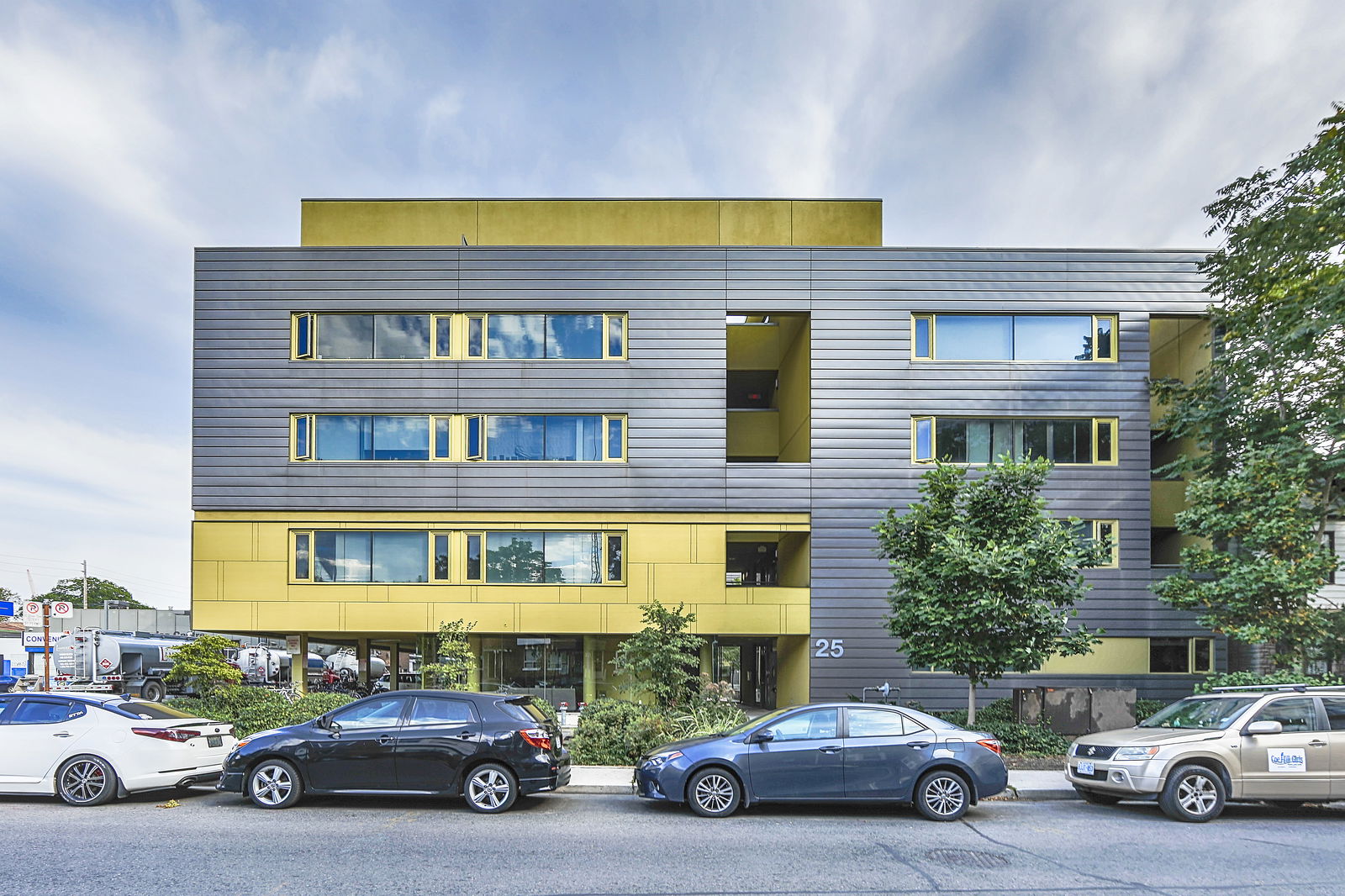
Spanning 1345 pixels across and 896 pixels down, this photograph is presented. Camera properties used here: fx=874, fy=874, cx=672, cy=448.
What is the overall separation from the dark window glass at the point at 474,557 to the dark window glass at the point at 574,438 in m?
2.86

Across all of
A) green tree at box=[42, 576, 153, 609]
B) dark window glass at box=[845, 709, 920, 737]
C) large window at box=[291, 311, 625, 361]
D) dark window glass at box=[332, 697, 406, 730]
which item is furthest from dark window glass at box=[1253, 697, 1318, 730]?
green tree at box=[42, 576, 153, 609]

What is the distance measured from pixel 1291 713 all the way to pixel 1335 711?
0.57 m

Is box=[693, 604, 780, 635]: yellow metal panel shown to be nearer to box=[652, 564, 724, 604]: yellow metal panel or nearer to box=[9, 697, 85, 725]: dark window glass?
box=[652, 564, 724, 604]: yellow metal panel

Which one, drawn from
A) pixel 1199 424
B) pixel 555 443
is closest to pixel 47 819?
pixel 555 443

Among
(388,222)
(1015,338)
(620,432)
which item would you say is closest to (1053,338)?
(1015,338)

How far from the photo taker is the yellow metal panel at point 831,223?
2514cm

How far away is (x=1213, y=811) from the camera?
1087 centimetres

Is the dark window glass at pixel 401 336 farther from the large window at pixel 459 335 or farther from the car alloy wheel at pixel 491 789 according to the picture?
the car alloy wheel at pixel 491 789

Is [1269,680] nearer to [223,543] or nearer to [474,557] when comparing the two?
[474,557]

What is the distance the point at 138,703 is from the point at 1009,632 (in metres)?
14.4

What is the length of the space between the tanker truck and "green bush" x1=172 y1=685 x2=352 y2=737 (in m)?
20.6

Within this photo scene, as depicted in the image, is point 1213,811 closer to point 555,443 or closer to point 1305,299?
point 1305,299

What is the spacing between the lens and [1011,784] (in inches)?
506

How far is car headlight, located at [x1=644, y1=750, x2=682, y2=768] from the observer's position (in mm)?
10953
